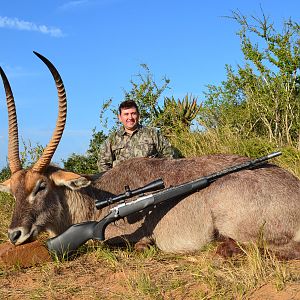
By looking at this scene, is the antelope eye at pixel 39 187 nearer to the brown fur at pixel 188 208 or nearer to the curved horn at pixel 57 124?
the brown fur at pixel 188 208

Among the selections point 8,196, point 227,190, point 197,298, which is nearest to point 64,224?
point 227,190

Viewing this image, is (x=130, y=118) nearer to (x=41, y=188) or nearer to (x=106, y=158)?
(x=106, y=158)

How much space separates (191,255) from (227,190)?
86 centimetres

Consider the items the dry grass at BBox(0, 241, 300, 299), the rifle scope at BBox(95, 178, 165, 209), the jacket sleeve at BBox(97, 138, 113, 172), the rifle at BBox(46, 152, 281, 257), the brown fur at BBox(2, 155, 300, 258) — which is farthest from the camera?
the jacket sleeve at BBox(97, 138, 113, 172)

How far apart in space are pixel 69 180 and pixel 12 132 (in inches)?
42.8

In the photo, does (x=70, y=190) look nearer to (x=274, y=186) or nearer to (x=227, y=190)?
Result: (x=227, y=190)

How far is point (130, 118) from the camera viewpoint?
8.16m

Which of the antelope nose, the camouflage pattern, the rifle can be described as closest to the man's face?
the camouflage pattern

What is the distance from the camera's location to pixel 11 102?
6289 mm

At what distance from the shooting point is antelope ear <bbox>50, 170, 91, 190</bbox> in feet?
18.8

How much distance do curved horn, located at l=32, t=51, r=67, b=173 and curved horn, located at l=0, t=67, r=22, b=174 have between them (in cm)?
42

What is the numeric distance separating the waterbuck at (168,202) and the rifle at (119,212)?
116 mm

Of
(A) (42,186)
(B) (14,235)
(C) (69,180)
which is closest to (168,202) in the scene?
(C) (69,180)

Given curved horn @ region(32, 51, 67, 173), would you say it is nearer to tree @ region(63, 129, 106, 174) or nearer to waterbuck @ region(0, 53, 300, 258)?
waterbuck @ region(0, 53, 300, 258)
